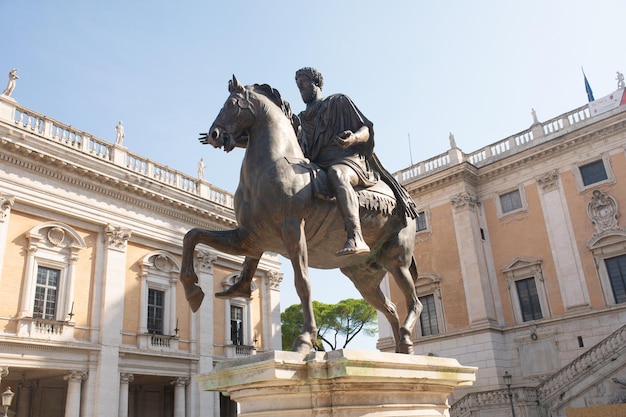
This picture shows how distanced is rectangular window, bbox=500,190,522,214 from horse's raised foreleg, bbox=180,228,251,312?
2548 cm

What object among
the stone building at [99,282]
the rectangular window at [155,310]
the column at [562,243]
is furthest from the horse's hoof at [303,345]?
the column at [562,243]

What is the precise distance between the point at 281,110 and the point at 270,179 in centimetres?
90

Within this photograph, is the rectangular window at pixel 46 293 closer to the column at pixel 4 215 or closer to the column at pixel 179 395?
the column at pixel 4 215

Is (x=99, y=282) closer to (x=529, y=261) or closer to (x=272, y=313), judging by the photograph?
(x=272, y=313)

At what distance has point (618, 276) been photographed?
23359 mm

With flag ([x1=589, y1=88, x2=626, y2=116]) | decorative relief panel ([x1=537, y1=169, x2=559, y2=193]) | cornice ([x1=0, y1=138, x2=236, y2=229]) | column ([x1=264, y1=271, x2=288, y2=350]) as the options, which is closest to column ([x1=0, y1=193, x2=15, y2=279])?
cornice ([x1=0, y1=138, x2=236, y2=229])

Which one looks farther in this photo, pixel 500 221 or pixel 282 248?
pixel 500 221

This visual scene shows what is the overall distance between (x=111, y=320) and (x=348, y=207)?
60.0ft

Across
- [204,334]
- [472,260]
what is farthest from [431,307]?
[204,334]

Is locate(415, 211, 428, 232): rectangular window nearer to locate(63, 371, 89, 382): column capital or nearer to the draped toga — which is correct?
locate(63, 371, 89, 382): column capital

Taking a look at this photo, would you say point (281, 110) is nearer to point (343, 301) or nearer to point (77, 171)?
point (77, 171)

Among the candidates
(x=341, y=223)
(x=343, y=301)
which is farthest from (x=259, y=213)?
(x=343, y=301)

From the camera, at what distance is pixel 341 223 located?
464 cm

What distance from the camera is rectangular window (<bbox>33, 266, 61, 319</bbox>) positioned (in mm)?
18656
